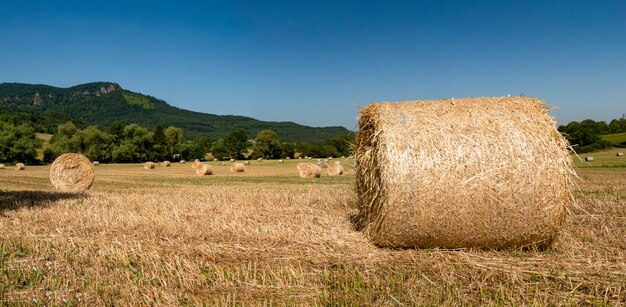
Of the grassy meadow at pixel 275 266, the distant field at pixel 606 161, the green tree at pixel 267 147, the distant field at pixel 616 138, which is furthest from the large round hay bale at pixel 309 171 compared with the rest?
the distant field at pixel 616 138

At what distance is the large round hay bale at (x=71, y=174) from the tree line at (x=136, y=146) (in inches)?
1240

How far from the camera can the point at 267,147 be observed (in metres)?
66.8

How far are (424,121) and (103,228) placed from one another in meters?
5.44

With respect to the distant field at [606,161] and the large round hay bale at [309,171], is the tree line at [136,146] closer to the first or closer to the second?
the large round hay bale at [309,171]

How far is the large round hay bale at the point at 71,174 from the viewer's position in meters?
17.7

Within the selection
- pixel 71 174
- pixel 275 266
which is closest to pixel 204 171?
pixel 71 174

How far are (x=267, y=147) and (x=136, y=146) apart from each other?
19191 millimetres

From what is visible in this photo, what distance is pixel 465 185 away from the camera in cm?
561

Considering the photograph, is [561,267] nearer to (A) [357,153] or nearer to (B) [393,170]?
(B) [393,170]

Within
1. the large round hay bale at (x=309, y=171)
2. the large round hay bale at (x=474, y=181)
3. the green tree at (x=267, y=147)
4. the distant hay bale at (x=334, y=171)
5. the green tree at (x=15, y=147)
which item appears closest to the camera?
the large round hay bale at (x=474, y=181)

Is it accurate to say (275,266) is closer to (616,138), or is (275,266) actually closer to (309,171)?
(309,171)

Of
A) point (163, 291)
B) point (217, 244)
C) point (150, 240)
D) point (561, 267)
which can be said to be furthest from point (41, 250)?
point (561, 267)

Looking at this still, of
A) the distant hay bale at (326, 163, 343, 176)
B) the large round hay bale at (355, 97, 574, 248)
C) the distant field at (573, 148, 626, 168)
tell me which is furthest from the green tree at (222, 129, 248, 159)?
the large round hay bale at (355, 97, 574, 248)

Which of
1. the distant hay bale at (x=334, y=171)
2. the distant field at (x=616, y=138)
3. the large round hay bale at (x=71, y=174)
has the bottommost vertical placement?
the distant hay bale at (x=334, y=171)
